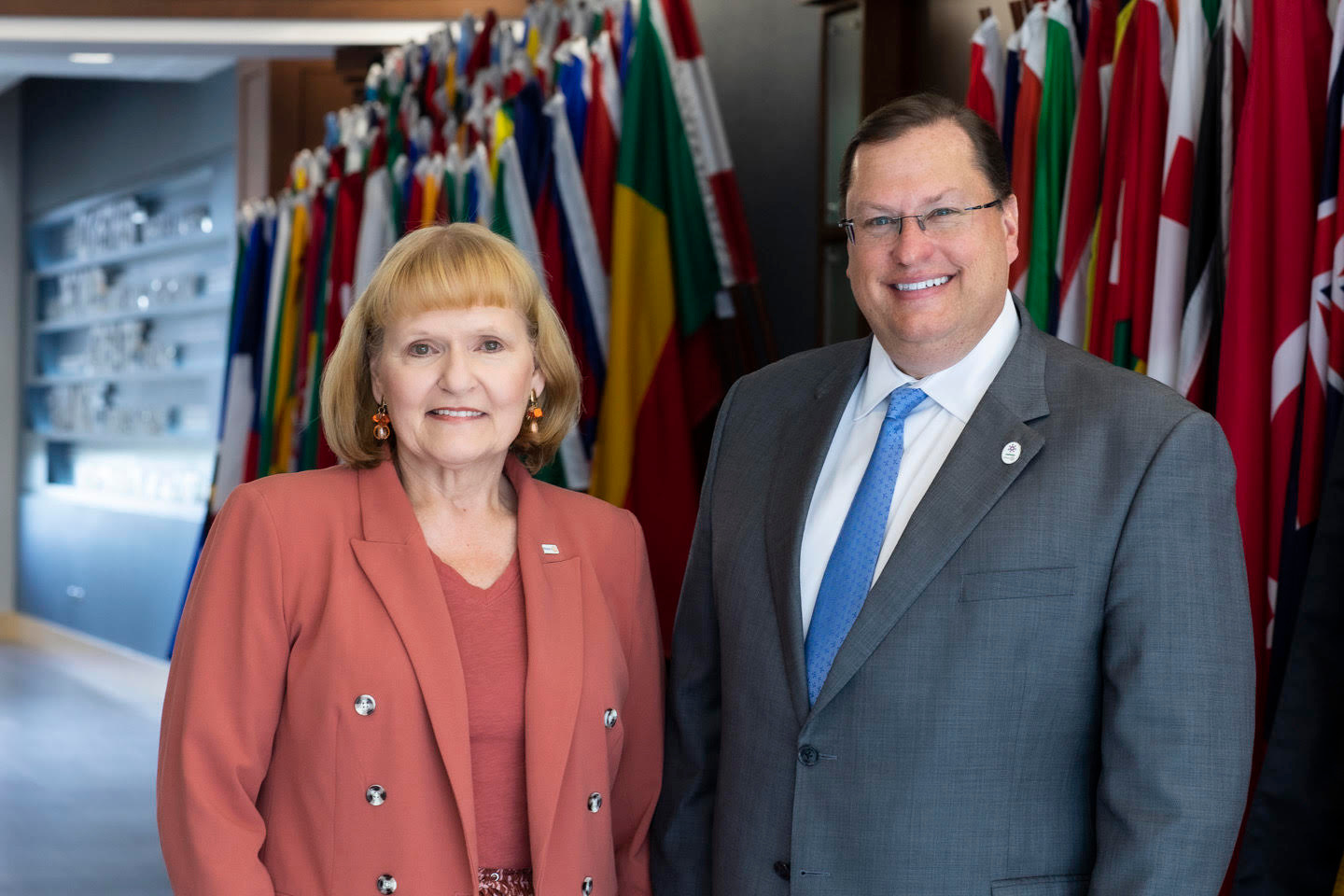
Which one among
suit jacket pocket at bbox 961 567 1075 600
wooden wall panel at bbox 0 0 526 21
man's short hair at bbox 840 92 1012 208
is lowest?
suit jacket pocket at bbox 961 567 1075 600

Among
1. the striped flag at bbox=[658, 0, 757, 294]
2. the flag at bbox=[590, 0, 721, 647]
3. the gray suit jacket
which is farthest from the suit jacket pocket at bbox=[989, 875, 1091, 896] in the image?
the striped flag at bbox=[658, 0, 757, 294]

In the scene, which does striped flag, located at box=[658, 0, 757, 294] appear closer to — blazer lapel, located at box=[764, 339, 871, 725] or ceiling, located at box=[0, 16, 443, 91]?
blazer lapel, located at box=[764, 339, 871, 725]

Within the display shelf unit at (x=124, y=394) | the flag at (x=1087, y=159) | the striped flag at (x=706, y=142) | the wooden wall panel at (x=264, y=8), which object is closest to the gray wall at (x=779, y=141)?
the striped flag at (x=706, y=142)

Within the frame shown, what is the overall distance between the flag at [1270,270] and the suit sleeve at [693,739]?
69 centimetres

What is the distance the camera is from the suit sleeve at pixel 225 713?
1.66 meters

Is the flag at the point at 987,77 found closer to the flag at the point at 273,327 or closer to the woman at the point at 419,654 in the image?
the woman at the point at 419,654

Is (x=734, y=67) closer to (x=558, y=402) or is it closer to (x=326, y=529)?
(x=558, y=402)

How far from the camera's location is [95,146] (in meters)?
9.19

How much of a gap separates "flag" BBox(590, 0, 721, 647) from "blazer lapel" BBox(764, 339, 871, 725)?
3.55ft

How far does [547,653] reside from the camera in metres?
1.79

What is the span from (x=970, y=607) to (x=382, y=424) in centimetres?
79

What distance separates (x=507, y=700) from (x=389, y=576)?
204mm

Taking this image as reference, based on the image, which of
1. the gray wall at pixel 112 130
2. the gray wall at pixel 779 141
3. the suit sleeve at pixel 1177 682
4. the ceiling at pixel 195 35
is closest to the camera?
the suit sleeve at pixel 1177 682

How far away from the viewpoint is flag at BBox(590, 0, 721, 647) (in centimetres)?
298
